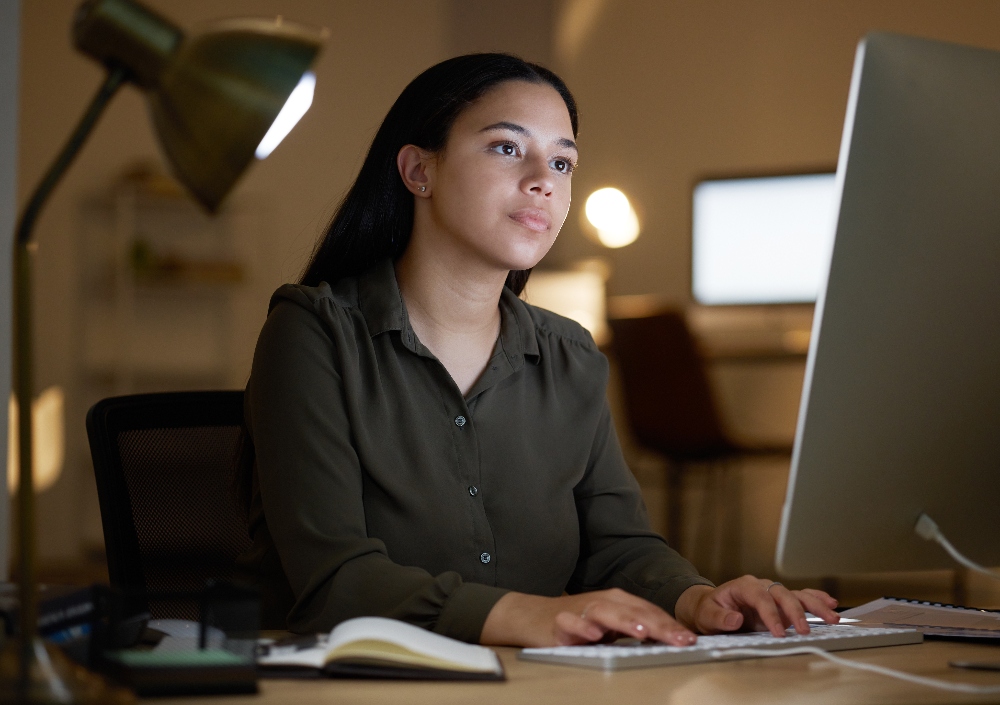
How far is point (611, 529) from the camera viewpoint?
1.47m

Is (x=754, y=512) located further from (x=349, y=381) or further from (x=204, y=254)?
(x=349, y=381)

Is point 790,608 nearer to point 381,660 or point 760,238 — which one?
point 381,660


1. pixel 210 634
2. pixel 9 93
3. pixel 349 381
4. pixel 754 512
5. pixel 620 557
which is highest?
pixel 9 93

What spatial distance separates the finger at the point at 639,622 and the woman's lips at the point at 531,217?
645mm

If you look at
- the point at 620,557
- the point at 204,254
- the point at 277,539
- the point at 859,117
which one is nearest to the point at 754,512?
the point at 204,254

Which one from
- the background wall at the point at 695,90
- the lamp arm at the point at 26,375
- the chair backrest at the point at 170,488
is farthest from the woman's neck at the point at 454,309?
the background wall at the point at 695,90

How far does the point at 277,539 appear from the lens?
46.8 inches

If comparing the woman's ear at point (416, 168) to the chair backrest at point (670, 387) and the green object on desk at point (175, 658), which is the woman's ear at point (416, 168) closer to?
the green object on desk at point (175, 658)

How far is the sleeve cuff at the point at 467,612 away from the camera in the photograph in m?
0.98

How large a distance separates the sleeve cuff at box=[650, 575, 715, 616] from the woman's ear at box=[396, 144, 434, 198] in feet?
2.11

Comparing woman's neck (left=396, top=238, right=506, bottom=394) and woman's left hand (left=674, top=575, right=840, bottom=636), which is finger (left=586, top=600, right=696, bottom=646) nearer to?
woman's left hand (left=674, top=575, right=840, bottom=636)

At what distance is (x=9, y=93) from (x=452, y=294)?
0.86 meters

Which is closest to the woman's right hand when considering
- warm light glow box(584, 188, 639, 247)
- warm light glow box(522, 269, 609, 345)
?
warm light glow box(522, 269, 609, 345)

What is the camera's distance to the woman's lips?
1427mm
